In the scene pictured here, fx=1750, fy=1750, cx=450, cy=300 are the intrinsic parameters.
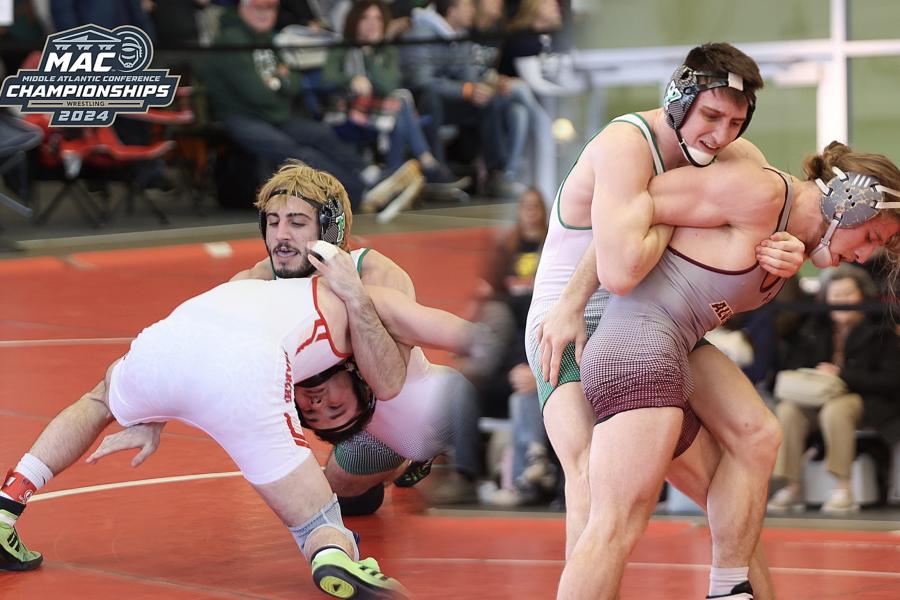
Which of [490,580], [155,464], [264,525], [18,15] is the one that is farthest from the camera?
[18,15]

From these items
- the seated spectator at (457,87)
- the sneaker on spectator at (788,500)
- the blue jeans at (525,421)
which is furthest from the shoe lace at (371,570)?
the seated spectator at (457,87)

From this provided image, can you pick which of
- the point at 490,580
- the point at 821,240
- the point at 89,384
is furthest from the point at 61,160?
the point at 821,240

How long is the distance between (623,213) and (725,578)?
3.62ft

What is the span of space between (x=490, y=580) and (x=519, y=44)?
10.3 metres

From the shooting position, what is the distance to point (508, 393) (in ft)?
20.5

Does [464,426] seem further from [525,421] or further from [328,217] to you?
[328,217]

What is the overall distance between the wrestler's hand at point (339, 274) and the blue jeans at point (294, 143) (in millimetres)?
8351

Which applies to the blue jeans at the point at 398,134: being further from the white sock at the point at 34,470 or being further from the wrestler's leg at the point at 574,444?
the wrestler's leg at the point at 574,444

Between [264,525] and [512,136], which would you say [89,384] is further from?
[512,136]

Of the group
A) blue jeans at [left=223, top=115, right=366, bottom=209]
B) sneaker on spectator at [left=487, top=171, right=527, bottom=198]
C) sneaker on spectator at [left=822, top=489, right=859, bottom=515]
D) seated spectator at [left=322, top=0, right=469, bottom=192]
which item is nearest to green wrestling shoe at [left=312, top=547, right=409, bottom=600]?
sneaker on spectator at [left=822, top=489, right=859, bottom=515]

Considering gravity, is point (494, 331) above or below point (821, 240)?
below

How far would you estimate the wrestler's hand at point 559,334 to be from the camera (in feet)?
14.9

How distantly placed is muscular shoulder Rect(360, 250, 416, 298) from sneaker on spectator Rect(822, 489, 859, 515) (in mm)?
1874

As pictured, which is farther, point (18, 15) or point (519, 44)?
Result: point (519, 44)
